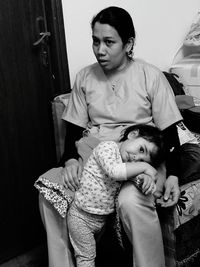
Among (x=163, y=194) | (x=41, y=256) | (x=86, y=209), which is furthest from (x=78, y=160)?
(x=41, y=256)

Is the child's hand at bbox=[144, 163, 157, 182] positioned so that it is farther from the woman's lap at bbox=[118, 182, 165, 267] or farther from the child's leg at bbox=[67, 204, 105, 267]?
the child's leg at bbox=[67, 204, 105, 267]

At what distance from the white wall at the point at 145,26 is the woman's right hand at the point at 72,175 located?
69cm

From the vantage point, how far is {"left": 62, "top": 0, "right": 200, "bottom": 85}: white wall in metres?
2.14

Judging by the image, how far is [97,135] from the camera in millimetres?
1739

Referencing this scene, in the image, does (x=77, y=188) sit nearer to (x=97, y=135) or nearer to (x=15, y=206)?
(x=97, y=135)

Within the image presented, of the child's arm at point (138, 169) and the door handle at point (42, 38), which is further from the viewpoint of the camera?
the door handle at point (42, 38)

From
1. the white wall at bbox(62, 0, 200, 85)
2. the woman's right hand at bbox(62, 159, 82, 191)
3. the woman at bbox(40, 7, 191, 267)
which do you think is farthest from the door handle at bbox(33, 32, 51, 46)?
the woman's right hand at bbox(62, 159, 82, 191)

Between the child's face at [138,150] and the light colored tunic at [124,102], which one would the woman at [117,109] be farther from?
the child's face at [138,150]

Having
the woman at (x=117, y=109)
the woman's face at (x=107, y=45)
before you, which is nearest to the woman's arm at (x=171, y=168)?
the woman at (x=117, y=109)

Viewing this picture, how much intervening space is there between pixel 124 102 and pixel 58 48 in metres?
0.56

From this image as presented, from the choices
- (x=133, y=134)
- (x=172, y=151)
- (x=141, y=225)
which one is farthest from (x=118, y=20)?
(x=141, y=225)

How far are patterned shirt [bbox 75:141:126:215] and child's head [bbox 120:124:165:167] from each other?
39 mm

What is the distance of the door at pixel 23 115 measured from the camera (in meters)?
1.94

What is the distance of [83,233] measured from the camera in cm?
157
